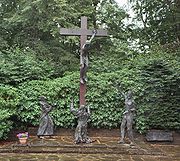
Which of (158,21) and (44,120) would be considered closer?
(44,120)

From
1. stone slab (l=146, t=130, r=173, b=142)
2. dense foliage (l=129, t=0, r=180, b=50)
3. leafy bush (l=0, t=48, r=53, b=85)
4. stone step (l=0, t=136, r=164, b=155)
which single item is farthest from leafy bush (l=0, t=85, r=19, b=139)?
dense foliage (l=129, t=0, r=180, b=50)

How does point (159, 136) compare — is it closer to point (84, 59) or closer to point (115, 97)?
point (115, 97)

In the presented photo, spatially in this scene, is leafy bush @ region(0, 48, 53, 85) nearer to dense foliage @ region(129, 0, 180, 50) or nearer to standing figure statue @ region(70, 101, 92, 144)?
standing figure statue @ region(70, 101, 92, 144)

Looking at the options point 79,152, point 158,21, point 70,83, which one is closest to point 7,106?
point 70,83

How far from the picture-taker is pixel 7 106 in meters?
8.76

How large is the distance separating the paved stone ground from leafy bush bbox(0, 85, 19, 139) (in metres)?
0.44

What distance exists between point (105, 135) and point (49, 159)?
338 centimetres

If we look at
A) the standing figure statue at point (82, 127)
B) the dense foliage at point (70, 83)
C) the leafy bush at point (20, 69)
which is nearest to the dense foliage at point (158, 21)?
the dense foliage at point (70, 83)

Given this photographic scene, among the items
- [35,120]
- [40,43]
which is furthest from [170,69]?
[40,43]

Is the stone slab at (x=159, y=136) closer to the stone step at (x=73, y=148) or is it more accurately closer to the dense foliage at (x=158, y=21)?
the stone step at (x=73, y=148)

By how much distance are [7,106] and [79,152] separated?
2818 millimetres

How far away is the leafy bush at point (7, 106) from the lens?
8.20 meters

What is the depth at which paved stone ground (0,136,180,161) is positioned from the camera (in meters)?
6.70

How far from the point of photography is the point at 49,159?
648 cm
